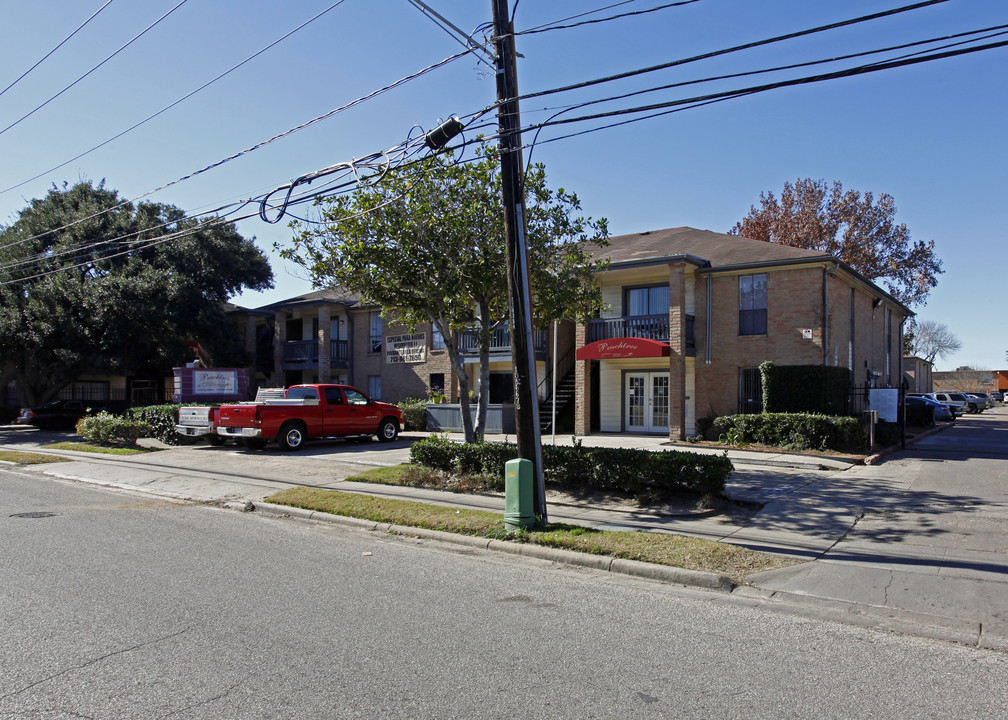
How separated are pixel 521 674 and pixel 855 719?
192 cm

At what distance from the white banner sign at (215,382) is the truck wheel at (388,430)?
6.53 m

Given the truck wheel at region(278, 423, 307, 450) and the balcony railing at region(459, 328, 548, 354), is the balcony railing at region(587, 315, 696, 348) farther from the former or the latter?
the truck wheel at region(278, 423, 307, 450)

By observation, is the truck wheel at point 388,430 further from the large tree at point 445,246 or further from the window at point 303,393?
the large tree at point 445,246

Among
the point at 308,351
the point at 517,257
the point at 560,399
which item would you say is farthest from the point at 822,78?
the point at 308,351

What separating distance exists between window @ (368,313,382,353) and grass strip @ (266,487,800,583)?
20.0 metres

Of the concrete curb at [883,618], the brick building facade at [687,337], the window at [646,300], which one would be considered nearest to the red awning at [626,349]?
the brick building facade at [687,337]

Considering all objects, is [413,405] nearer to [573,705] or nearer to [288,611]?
[288,611]

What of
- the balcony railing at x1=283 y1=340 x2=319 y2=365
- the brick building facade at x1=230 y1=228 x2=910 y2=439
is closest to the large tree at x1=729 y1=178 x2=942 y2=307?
the brick building facade at x1=230 y1=228 x2=910 y2=439

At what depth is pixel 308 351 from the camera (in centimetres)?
3222

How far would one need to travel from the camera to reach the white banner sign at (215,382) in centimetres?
2325

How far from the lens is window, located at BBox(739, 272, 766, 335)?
2044 cm

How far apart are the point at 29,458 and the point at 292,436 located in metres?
6.39

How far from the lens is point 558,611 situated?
5922 millimetres

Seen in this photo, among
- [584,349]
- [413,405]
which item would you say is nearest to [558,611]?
[584,349]
